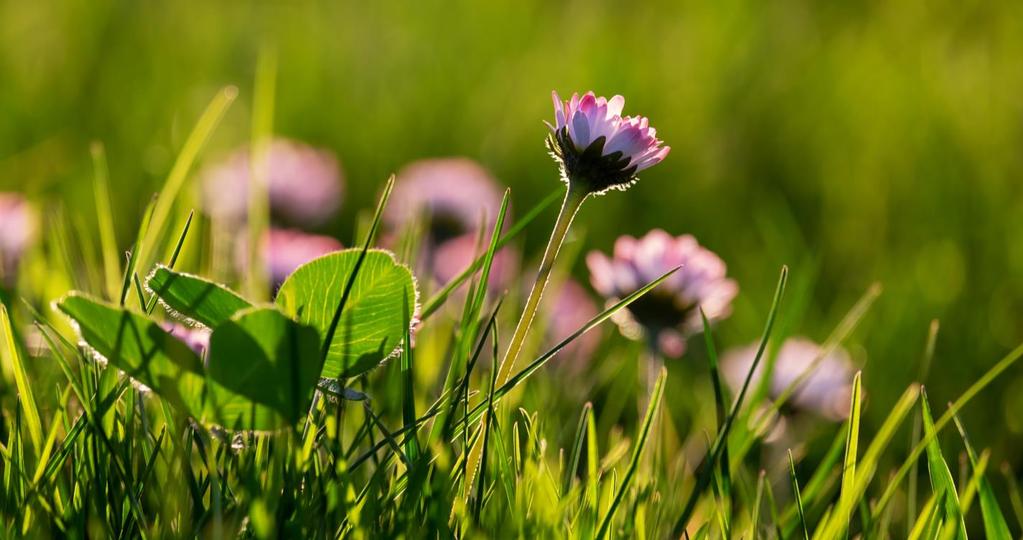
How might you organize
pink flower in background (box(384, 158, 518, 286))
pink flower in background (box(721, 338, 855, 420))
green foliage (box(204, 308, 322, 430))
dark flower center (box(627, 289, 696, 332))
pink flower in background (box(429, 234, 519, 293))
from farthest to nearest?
pink flower in background (box(384, 158, 518, 286)), pink flower in background (box(429, 234, 519, 293)), pink flower in background (box(721, 338, 855, 420)), dark flower center (box(627, 289, 696, 332)), green foliage (box(204, 308, 322, 430))

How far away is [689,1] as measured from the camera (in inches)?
108

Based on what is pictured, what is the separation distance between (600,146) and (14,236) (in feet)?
2.71

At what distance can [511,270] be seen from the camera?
4.65ft

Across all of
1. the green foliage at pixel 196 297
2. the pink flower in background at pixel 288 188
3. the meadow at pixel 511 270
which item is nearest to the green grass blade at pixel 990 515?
the meadow at pixel 511 270

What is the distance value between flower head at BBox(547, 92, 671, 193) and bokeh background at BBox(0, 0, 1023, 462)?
31.0 inches

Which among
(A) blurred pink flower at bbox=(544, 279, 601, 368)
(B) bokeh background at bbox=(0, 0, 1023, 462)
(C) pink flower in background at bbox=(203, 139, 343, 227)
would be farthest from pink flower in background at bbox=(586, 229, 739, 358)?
(C) pink flower in background at bbox=(203, 139, 343, 227)

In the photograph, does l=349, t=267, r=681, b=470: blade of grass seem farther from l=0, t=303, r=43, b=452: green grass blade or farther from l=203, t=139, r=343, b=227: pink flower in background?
l=203, t=139, r=343, b=227: pink flower in background

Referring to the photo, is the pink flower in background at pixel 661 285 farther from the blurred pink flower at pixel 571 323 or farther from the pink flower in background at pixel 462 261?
the pink flower in background at pixel 462 261

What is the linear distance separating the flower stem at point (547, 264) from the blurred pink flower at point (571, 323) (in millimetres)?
443

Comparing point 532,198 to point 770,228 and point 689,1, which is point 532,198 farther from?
point 689,1

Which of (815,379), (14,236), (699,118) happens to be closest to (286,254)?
(14,236)

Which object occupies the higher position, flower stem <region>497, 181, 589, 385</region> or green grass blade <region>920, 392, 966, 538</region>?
flower stem <region>497, 181, 589, 385</region>

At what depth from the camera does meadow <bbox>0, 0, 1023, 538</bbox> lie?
0.60 metres

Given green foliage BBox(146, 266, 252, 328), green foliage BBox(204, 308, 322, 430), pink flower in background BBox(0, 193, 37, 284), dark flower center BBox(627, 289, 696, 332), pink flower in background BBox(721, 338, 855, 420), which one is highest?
pink flower in background BBox(0, 193, 37, 284)
